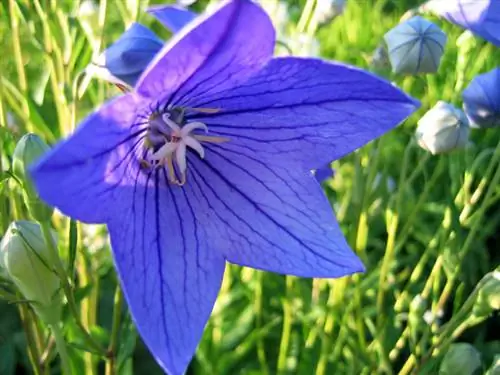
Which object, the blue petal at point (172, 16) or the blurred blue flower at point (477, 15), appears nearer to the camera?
the blue petal at point (172, 16)

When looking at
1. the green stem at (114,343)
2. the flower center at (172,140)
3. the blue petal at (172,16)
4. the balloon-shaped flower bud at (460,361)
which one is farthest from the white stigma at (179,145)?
the balloon-shaped flower bud at (460,361)

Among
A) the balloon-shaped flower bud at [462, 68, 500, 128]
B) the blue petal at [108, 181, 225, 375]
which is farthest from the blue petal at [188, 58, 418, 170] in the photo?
the balloon-shaped flower bud at [462, 68, 500, 128]

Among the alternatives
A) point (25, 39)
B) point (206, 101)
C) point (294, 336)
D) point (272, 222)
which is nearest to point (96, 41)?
point (206, 101)

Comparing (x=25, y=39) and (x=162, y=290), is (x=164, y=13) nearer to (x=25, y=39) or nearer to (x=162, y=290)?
(x=162, y=290)

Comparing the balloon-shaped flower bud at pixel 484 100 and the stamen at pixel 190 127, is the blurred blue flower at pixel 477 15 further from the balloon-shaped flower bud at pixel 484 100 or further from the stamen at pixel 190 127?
the stamen at pixel 190 127

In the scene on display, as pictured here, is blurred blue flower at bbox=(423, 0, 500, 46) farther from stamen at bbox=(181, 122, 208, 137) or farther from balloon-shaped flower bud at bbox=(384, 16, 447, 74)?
stamen at bbox=(181, 122, 208, 137)

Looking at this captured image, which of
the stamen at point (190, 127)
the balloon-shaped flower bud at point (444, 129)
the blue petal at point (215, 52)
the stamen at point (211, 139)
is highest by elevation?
the blue petal at point (215, 52)
